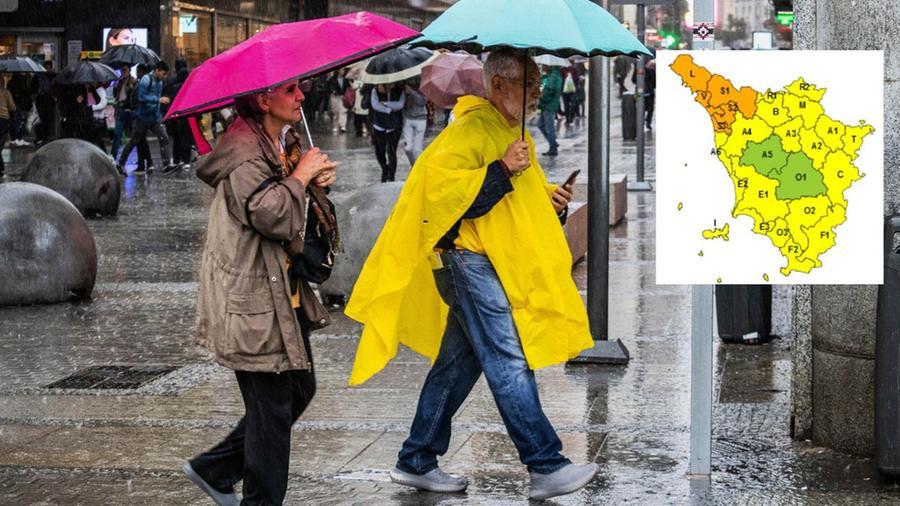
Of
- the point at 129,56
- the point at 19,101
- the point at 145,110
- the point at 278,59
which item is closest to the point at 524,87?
the point at 278,59

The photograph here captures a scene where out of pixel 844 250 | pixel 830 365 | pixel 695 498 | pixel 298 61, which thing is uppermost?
pixel 298 61

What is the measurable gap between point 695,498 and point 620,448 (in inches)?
32.2

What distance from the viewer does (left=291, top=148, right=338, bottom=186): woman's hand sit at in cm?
505

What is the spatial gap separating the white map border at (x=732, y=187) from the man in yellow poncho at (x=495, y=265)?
48 cm

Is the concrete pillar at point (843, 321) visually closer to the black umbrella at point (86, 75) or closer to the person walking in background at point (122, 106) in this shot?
the black umbrella at point (86, 75)

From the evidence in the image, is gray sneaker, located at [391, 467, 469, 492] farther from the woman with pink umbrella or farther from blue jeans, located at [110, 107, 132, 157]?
blue jeans, located at [110, 107, 132, 157]

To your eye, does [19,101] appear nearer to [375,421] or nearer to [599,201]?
[599,201]

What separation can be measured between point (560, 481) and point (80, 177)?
13092mm

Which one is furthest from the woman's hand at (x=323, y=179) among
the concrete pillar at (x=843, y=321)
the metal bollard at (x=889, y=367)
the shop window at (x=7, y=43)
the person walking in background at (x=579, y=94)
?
the person walking in background at (x=579, y=94)

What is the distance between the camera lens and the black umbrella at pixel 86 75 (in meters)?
25.4

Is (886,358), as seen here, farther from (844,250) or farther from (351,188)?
(351,188)

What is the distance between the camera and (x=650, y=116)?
38.2 meters

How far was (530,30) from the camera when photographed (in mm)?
5633

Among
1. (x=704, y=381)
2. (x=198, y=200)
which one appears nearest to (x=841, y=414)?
(x=704, y=381)
